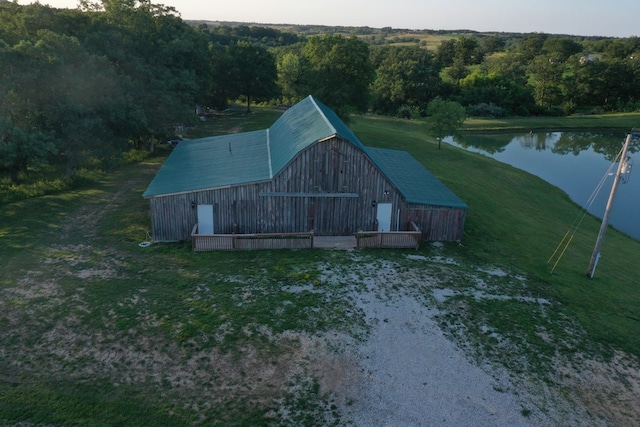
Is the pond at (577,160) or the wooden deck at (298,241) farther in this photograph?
the pond at (577,160)

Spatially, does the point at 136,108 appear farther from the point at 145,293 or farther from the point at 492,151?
the point at 492,151

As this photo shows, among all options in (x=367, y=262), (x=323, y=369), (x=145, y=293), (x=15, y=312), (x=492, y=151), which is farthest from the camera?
(x=492, y=151)

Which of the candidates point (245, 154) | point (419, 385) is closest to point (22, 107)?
point (245, 154)

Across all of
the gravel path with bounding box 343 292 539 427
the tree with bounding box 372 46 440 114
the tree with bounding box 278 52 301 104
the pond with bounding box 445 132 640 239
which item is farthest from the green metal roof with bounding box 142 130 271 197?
the tree with bounding box 372 46 440 114

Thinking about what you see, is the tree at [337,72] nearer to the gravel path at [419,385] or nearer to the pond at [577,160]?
the pond at [577,160]

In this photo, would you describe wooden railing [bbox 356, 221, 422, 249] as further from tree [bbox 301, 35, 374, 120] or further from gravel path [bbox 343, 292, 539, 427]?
tree [bbox 301, 35, 374, 120]

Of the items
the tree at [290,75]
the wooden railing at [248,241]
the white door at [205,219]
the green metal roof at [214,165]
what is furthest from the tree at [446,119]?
the white door at [205,219]

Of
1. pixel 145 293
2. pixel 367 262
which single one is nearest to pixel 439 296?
pixel 367 262
